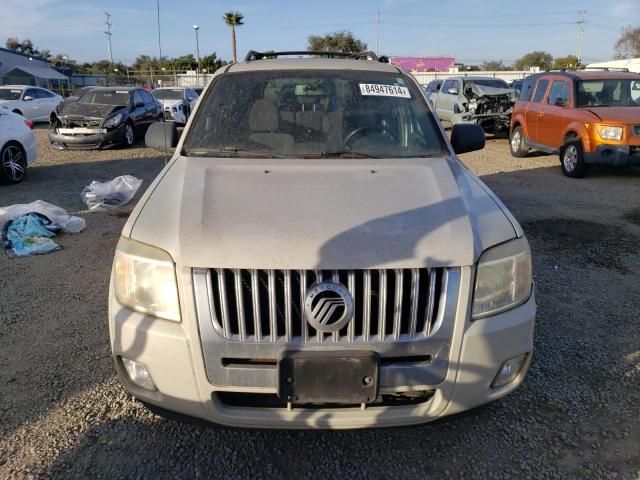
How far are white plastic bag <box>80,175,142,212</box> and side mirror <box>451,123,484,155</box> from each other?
512 centimetres

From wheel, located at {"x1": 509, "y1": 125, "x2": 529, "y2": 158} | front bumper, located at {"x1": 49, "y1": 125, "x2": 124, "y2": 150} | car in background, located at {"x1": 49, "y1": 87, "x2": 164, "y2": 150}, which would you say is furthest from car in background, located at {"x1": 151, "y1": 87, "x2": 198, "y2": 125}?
wheel, located at {"x1": 509, "y1": 125, "x2": 529, "y2": 158}

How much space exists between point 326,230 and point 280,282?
0.29m

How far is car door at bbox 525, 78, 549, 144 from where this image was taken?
10656mm

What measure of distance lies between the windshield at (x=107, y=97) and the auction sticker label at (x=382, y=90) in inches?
436

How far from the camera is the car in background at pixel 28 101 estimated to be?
743 inches

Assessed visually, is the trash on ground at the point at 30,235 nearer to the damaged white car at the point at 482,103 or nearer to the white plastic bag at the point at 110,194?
the white plastic bag at the point at 110,194

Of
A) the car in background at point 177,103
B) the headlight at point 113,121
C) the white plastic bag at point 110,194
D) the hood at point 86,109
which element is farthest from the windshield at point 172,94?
the white plastic bag at point 110,194

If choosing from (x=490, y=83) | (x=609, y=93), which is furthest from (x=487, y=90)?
(x=609, y=93)

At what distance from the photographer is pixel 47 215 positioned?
5.84 metres

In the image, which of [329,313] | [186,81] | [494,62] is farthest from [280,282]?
[494,62]

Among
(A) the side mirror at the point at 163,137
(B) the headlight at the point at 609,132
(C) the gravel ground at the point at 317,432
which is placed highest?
(A) the side mirror at the point at 163,137

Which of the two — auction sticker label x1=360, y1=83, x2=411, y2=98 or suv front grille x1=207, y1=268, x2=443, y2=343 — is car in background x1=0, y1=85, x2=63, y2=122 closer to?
auction sticker label x1=360, y1=83, x2=411, y2=98

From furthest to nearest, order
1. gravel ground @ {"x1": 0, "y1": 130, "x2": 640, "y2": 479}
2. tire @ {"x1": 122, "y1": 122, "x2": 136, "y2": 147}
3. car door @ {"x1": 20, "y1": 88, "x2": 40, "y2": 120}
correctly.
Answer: car door @ {"x1": 20, "y1": 88, "x2": 40, "y2": 120} < tire @ {"x1": 122, "y1": 122, "x2": 136, "y2": 147} < gravel ground @ {"x1": 0, "y1": 130, "x2": 640, "y2": 479}

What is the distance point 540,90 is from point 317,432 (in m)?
10.4
